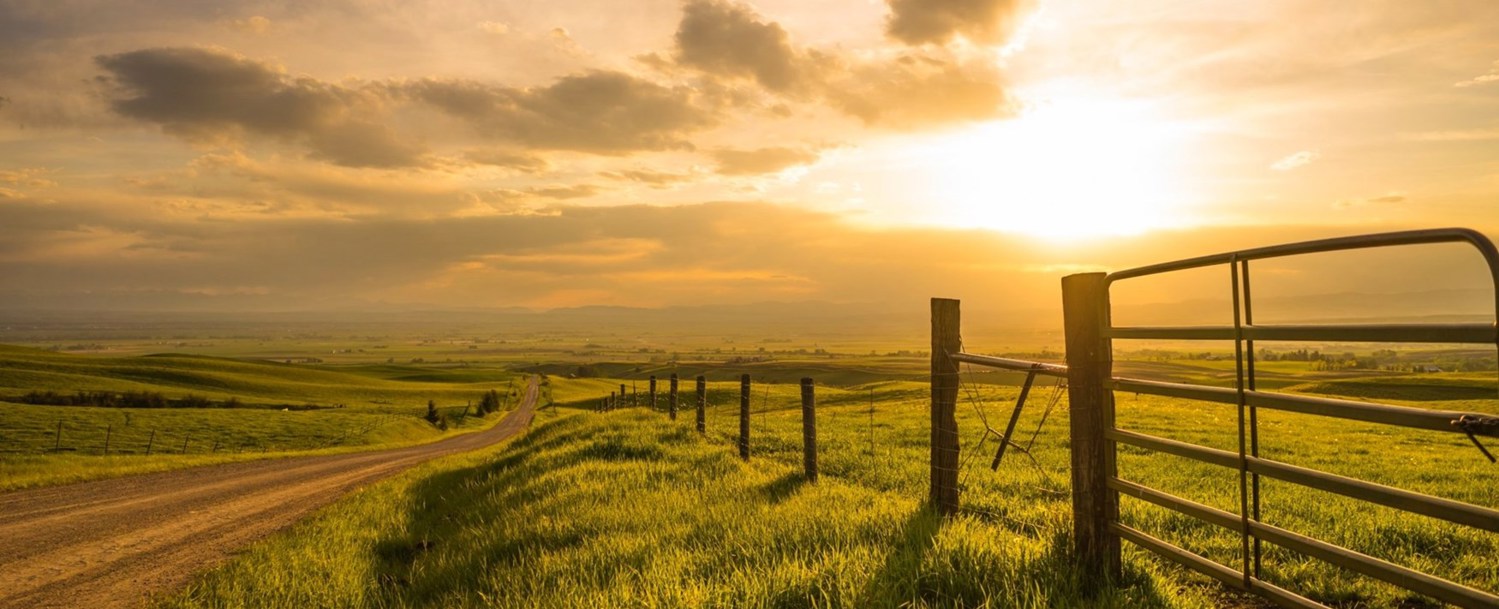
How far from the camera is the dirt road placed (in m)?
10.0

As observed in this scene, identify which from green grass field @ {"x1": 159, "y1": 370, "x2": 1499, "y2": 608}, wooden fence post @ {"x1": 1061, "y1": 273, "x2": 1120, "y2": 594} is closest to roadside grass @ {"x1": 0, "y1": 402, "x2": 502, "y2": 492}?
green grass field @ {"x1": 159, "y1": 370, "x2": 1499, "y2": 608}

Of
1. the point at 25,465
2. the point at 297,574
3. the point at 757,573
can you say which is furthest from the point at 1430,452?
the point at 25,465

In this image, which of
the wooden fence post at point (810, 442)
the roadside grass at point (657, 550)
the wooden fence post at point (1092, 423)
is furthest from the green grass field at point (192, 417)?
the wooden fence post at point (1092, 423)

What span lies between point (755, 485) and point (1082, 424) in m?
5.66

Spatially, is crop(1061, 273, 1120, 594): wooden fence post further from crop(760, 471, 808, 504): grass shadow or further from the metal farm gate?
crop(760, 471, 808, 504): grass shadow

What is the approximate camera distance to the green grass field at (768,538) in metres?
5.67

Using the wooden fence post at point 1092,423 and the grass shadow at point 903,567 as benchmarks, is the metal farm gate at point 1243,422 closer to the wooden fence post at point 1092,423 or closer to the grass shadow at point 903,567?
the wooden fence post at point 1092,423

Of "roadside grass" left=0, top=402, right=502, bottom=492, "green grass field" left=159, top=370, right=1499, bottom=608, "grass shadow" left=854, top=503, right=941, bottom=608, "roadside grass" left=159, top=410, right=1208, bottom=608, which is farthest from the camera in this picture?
"roadside grass" left=0, top=402, right=502, bottom=492

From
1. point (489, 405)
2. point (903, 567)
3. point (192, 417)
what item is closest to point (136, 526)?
point (903, 567)

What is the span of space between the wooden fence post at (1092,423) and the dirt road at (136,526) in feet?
35.4

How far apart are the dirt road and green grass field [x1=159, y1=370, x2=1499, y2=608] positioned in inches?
39.4

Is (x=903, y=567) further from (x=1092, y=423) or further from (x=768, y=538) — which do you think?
(x=1092, y=423)

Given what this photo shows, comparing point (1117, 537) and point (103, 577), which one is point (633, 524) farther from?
point (103, 577)

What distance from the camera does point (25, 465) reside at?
2433cm
